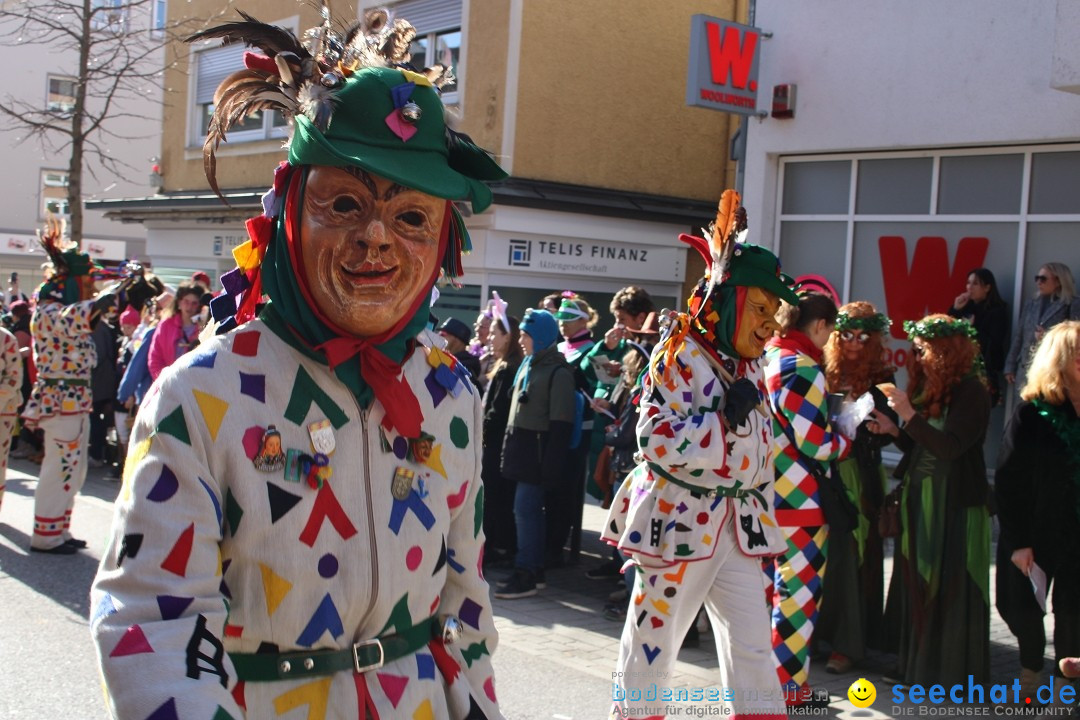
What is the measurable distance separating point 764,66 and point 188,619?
427 inches

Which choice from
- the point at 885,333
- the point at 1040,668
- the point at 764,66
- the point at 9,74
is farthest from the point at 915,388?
the point at 9,74

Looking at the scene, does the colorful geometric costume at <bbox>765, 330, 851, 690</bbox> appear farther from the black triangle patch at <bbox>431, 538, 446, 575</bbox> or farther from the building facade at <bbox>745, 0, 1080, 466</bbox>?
the building facade at <bbox>745, 0, 1080, 466</bbox>

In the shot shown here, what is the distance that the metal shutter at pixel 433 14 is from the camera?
1568 centimetres

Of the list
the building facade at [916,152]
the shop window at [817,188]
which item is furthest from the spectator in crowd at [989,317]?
the shop window at [817,188]

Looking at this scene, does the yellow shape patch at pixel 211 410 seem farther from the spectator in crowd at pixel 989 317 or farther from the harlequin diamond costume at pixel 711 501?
the spectator in crowd at pixel 989 317

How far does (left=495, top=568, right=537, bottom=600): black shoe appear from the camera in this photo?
7.78 meters

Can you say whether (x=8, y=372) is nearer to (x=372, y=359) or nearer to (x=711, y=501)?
(x=711, y=501)

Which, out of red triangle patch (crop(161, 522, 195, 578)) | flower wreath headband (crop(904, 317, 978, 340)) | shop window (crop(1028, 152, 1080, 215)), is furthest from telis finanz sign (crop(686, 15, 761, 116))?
red triangle patch (crop(161, 522, 195, 578))

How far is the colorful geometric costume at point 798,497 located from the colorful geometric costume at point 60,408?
5.53 m

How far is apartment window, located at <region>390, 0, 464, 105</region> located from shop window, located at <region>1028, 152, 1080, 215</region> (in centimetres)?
806

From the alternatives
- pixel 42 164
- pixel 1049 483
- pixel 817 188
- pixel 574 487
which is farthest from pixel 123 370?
pixel 42 164

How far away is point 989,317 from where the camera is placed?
388 inches

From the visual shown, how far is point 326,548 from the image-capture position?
83.6 inches

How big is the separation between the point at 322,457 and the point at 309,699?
0.45 m
